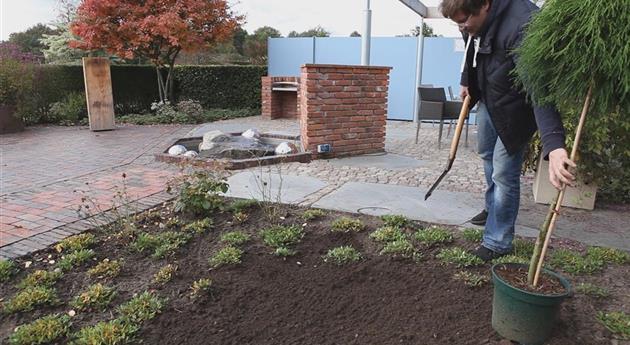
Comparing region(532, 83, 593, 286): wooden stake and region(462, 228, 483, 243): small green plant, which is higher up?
region(532, 83, 593, 286): wooden stake

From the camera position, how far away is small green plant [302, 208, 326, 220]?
10.6ft

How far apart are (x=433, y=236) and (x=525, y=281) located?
91 cm

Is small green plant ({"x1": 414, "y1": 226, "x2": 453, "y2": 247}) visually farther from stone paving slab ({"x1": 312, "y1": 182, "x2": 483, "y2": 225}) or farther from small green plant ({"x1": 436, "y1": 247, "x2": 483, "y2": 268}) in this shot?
stone paving slab ({"x1": 312, "y1": 182, "x2": 483, "y2": 225})

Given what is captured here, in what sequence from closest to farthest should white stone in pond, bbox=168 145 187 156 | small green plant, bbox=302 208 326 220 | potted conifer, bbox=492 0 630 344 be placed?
potted conifer, bbox=492 0 630 344
small green plant, bbox=302 208 326 220
white stone in pond, bbox=168 145 187 156

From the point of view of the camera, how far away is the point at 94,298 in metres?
2.20

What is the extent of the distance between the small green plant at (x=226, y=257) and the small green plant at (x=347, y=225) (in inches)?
26.3

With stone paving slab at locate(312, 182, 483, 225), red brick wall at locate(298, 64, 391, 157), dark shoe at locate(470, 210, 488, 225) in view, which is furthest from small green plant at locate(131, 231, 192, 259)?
red brick wall at locate(298, 64, 391, 157)

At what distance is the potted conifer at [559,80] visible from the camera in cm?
148

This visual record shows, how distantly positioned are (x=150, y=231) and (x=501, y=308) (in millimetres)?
2230

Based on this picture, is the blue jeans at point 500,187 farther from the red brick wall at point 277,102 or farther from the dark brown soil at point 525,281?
the red brick wall at point 277,102

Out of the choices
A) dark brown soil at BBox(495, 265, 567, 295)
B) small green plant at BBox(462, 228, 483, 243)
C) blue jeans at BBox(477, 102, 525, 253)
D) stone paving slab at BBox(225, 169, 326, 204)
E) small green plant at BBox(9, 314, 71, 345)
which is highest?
blue jeans at BBox(477, 102, 525, 253)

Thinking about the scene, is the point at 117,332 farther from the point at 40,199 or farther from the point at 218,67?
the point at 218,67

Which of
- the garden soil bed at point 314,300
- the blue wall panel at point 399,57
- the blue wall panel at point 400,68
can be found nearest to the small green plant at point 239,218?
the garden soil bed at point 314,300

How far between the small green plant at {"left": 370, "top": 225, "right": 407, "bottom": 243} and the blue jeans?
503 millimetres
